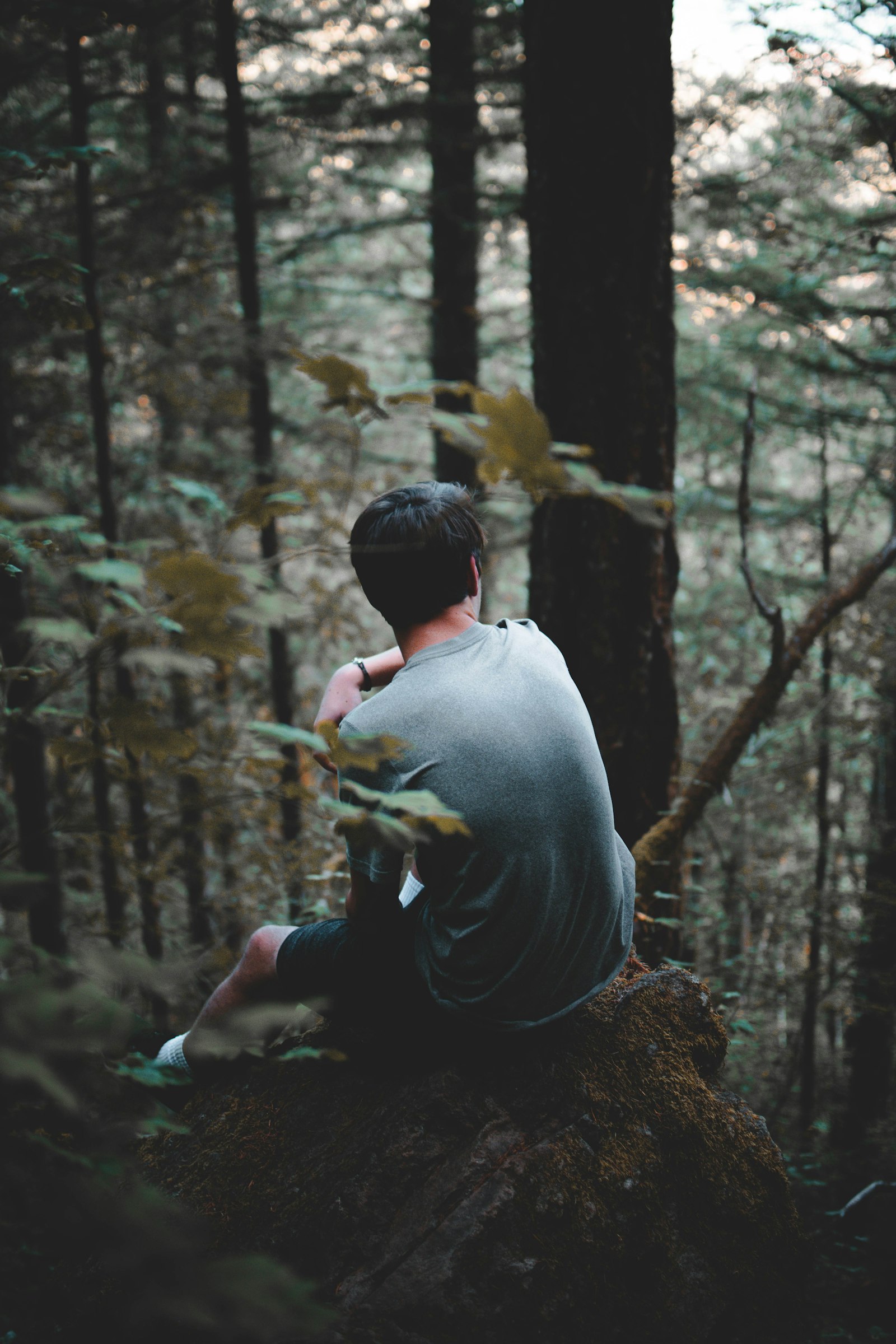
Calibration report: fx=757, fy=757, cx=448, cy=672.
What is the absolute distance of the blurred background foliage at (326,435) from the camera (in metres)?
3.58

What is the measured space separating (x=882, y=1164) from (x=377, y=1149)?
4.77 metres

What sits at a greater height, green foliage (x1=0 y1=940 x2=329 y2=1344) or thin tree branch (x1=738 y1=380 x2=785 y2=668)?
thin tree branch (x1=738 y1=380 x2=785 y2=668)

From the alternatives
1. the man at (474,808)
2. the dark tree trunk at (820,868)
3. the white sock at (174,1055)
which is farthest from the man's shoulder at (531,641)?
the dark tree trunk at (820,868)

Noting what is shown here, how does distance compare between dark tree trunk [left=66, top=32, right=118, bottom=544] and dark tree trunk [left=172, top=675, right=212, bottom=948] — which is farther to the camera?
dark tree trunk [left=172, top=675, right=212, bottom=948]

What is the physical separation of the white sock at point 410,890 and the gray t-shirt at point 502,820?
26 centimetres

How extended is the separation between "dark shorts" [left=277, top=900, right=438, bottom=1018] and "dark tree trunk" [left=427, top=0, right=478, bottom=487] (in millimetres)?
5043

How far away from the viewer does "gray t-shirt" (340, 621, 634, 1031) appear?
175 cm

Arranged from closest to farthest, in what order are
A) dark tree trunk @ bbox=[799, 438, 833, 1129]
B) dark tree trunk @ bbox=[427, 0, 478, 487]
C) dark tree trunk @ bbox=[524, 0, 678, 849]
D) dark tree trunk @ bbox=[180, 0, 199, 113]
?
1. dark tree trunk @ bbox=[524, 0, 678, 849]
2. dark tree trunk @ bbox=[799, 438, 833, 1129]
3. dark tree trunk @ bbox=[180, 0, 199, 113]
4. dark tree trunk @ bbox=[427, 0, 478, 487]

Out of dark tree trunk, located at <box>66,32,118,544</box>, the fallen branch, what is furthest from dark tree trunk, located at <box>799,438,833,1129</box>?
dark tree trunk, located at <box>66,32,118,544</box>

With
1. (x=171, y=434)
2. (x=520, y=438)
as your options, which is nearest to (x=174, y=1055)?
(x=520, y=438)

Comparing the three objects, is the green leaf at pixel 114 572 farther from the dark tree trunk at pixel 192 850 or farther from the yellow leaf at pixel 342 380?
the dark tree trunk at pixel 192 850

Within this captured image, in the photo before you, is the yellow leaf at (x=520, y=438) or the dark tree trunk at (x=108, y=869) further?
the dark tree trunk at (x=108, y=869)

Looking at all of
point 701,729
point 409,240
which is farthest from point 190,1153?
point 409,240

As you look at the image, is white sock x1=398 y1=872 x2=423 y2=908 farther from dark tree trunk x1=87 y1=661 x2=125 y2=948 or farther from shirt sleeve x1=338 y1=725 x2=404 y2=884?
dark tree trunk x1=87 y1=661 x2=125 y2=948
